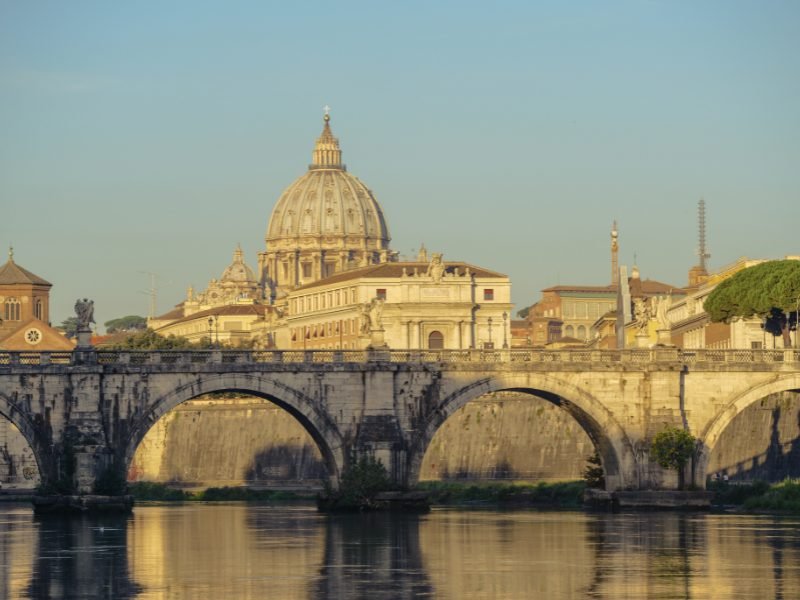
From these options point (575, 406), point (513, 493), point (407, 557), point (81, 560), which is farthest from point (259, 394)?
point (407, 557)

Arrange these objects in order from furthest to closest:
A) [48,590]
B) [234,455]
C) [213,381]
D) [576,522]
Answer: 1. [234,455]
2. [213,381]
3. [576,522]
4. [48,590]

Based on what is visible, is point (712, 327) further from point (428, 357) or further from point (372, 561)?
point (372, 561)

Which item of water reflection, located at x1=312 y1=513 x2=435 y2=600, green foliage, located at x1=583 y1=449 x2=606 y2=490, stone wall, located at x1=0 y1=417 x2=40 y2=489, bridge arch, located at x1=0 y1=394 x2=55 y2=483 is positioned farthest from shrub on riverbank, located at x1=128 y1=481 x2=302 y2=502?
water reflection, located at x1=312 y1=513 x2=435 y2=600

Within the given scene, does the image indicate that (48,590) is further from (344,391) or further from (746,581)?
(344,391)

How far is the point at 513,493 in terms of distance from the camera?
115 metres

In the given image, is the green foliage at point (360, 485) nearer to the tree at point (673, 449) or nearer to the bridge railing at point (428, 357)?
the bridge railing at point (428, 357)

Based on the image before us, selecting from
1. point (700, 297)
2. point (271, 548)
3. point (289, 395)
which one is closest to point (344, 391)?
point (289, 395)

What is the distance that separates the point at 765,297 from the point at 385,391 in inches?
1160

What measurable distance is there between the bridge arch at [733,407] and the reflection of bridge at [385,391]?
64 mm

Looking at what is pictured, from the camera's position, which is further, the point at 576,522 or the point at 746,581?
the point at 576,522

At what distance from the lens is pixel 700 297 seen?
155 m

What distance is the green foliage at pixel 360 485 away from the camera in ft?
318

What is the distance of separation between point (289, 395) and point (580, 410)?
13863mm

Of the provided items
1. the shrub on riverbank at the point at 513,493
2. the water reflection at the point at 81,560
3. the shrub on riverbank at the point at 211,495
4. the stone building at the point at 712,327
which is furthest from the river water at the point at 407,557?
the stone building at the point at 712,327
